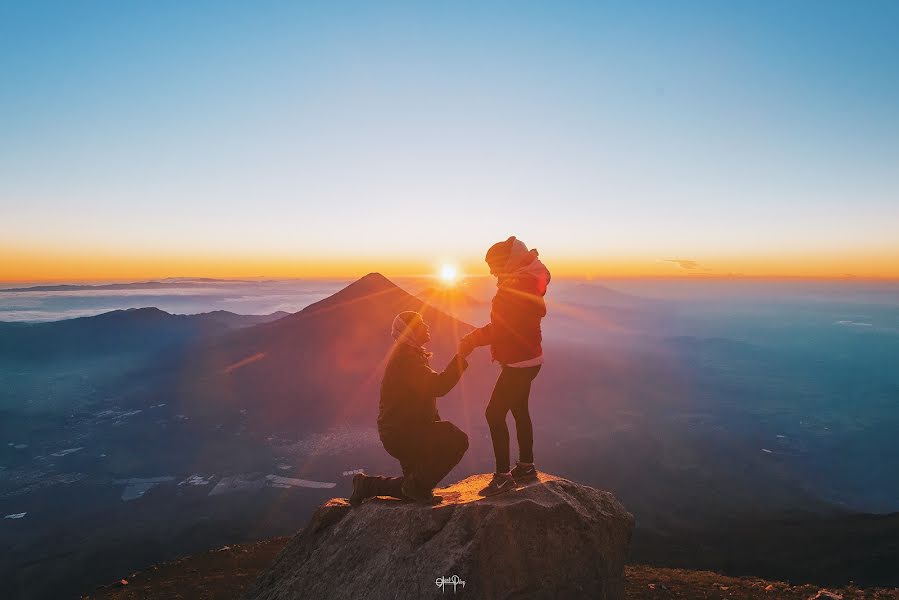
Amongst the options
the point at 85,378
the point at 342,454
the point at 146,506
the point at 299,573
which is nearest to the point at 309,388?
the point at 342,454

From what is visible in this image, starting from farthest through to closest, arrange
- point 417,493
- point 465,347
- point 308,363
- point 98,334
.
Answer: point 98,334 < point 308,363 < point 417,493 < point 465,347

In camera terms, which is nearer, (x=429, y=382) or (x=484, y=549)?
(x=484, y=549)

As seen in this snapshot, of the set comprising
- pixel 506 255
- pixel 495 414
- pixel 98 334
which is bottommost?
pixel 98 334

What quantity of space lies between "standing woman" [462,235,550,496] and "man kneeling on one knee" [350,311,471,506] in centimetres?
61

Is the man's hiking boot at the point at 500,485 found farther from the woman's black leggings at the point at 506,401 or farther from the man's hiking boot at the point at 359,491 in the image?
the man's hiking boot at the point at 359,491

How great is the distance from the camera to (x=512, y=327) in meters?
7.09

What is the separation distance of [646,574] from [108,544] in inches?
2690

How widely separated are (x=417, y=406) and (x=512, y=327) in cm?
198

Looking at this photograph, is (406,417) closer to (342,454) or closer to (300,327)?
(342,454)

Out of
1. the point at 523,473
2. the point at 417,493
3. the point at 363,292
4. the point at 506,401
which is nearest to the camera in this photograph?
the point at 506,401

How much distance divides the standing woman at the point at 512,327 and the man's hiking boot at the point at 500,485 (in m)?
0.50

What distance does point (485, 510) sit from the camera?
6828mm

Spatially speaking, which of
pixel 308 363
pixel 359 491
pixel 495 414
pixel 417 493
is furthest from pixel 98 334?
pixel 495 414

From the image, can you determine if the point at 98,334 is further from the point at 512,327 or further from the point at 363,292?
the point at 512,327
